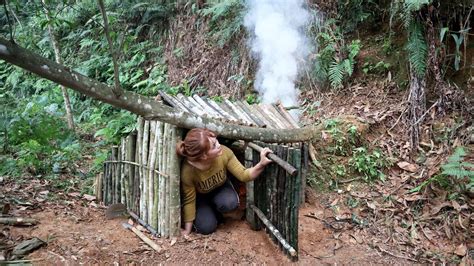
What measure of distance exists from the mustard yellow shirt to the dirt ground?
0.34 metres

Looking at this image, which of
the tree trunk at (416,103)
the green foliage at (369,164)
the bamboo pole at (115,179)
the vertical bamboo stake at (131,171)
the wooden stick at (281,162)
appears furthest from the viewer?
the tree trunk at (416,103)

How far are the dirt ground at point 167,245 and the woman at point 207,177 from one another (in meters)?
0.20

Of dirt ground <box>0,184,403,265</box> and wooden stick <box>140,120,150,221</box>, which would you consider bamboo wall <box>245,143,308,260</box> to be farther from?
wooden stick <box>140,120,150,221</box>

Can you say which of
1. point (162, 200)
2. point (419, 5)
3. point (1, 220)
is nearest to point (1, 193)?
point (1, 220)

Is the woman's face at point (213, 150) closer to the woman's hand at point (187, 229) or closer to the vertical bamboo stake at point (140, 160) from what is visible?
the woman's hand at point (187, 229)

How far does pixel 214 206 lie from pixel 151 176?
79cm

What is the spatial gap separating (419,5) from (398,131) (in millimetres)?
1682

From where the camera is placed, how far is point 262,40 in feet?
25.4

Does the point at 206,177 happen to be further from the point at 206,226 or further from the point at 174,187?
the point at 206,226

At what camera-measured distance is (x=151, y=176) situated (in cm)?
429

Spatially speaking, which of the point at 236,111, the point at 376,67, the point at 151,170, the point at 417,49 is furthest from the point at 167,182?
the point at 376,67

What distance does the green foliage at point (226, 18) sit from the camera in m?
8.06

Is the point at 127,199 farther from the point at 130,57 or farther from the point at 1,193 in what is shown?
the point at 130,57

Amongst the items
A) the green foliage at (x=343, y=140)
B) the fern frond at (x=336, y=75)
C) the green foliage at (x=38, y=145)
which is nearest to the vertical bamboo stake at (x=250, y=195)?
the green foliage at (x=343, y=140)
